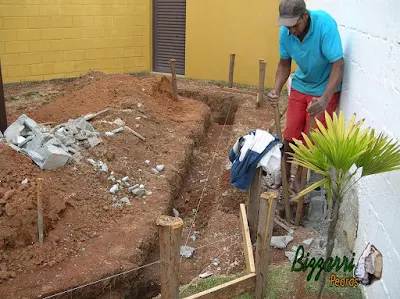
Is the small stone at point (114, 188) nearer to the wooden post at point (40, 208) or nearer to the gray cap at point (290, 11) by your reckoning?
the wooden post at point (40, 208)

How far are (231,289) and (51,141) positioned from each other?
2.91 meters

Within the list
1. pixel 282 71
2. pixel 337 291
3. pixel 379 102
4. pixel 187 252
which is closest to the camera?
pixel 379 102

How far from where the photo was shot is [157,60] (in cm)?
1066

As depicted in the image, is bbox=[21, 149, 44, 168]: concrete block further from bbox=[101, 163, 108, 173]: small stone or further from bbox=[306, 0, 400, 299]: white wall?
bbox=[306, 0, 400, 299]: white wall

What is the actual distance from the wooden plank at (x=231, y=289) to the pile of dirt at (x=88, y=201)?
1.22m

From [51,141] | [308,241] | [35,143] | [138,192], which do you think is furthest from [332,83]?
[35,143]

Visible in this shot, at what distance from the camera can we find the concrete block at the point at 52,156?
4.51 meters

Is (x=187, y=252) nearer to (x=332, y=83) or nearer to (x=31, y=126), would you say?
(x=332, y=83)

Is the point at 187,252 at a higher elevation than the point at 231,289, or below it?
below

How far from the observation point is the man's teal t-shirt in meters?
3.82

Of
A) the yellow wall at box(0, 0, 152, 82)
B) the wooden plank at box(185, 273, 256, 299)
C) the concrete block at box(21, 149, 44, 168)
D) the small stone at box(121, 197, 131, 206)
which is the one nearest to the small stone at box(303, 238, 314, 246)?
the wooden plank at box(185, 273, 256, 299)

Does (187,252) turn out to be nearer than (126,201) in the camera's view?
Yes

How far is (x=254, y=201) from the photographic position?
3.72 metres

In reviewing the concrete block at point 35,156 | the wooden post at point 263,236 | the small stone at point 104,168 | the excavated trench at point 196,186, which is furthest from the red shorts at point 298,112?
the concrete block at point 35,156
